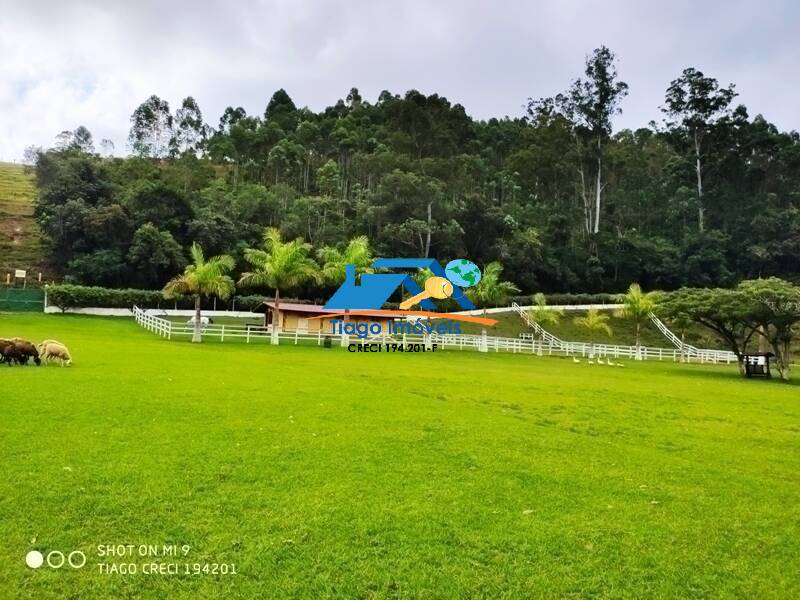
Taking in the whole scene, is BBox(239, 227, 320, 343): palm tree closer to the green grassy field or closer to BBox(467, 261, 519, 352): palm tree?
BBox(467, 261, 519, 352): palm tree

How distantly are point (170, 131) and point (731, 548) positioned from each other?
93644 mm

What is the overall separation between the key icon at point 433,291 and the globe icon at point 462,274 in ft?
5.36

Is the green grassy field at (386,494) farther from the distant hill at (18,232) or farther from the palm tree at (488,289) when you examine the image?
the distant hill at (18,232)

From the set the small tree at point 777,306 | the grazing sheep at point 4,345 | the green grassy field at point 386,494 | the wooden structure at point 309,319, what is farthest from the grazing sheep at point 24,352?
the small tree at point 777,306

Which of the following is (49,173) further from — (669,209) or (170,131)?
(669,209)

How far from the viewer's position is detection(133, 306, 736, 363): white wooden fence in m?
28.8

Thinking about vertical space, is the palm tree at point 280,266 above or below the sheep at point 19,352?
above

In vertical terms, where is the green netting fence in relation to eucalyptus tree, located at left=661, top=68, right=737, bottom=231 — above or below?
below

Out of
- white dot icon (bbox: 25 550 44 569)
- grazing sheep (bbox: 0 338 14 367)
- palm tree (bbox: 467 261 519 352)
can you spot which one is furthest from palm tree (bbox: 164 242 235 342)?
white dot icon (bbox: 25 550 44 569)

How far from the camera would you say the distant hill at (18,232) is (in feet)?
183

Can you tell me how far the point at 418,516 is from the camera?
219 inches

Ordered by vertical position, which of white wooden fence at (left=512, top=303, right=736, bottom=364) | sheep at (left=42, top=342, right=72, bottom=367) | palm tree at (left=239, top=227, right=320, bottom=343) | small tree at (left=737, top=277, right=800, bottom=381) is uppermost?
palm tree at (left=239, top=227, right=320, bottom=343)

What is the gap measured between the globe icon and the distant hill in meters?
39.4

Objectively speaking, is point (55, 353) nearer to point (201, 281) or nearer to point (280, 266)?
point (201, 281)
